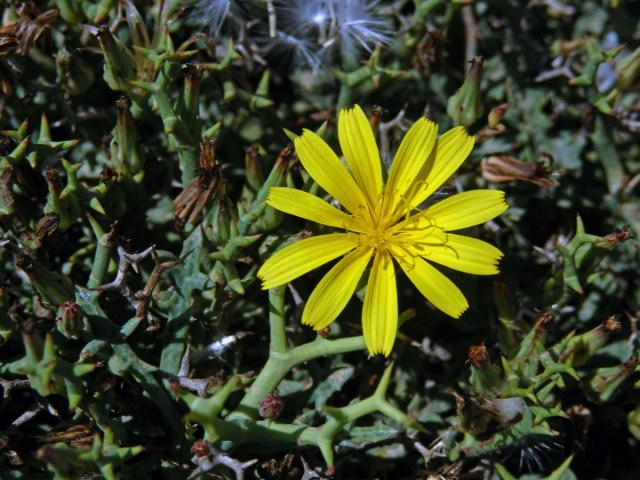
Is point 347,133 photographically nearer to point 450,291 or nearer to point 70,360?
point 450,291

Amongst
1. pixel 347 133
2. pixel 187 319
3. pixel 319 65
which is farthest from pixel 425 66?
pixel 187 319

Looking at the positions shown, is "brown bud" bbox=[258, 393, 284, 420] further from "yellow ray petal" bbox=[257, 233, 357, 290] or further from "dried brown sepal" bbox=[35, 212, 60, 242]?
"dried brown sepal" bbox=[35, 212, 60, 242]

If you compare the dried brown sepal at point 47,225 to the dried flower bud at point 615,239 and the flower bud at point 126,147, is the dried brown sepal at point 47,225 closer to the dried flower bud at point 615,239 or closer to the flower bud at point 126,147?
the flower bud at point 126,147

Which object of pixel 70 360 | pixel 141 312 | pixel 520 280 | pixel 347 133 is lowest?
pixel 520 280

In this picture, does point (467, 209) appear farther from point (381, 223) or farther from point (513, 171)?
A: point (513, 171)

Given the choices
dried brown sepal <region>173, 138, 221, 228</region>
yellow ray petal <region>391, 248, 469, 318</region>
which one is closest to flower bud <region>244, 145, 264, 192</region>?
dried brown sepal <region>173, 138, 221, 228</region>

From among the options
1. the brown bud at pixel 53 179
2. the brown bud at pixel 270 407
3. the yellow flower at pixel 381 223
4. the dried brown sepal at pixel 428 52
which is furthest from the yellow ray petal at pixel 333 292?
the dried brown sepal at pixel 428 52

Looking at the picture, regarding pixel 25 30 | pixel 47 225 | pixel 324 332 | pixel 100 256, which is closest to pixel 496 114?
pixel 324 332
